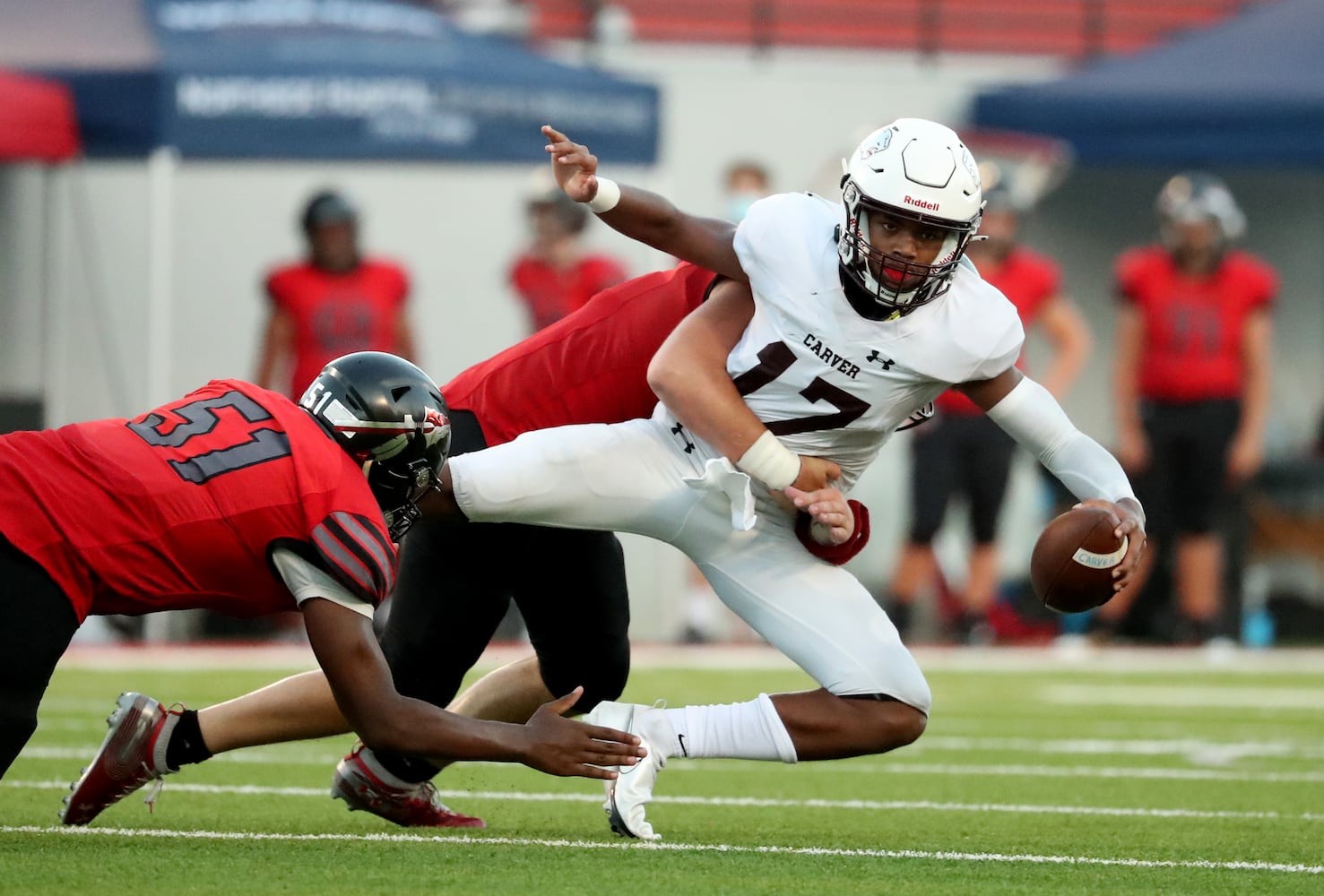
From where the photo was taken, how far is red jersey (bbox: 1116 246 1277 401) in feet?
30.8

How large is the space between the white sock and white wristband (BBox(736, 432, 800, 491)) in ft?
1.37

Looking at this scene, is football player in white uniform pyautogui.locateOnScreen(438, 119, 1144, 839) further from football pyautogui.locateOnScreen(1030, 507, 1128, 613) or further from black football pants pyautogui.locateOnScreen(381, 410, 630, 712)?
black football pants pyautogui.locateOnScreen(381, 410, 630, 712)

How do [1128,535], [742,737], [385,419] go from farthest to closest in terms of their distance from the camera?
[1128,535]
[742,737]
[385,419]

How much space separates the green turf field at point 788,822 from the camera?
A: 11.7ft

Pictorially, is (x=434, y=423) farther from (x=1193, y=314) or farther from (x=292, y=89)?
(x=1193, y=314)

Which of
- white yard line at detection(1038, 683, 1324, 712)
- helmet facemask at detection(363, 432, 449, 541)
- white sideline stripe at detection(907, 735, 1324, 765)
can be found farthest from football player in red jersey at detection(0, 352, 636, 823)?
white yard line at detection(1038, 683, 1324, 712)

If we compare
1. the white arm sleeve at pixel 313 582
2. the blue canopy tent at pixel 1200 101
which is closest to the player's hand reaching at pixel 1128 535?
the white arm sleeve at pixel 313 582

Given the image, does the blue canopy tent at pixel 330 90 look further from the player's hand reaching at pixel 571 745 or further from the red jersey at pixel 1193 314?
the player's hand reaching at pixel 571 745

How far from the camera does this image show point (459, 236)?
1088 centimetres

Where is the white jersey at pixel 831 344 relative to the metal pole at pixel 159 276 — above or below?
above

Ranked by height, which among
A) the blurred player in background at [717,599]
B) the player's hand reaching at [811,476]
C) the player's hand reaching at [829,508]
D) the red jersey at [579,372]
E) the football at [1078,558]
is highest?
the red jersey at [579,372]

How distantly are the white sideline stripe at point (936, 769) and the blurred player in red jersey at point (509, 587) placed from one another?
1085mm

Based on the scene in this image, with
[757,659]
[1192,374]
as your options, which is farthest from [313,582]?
[1192,374]

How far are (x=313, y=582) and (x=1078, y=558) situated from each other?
1.57 m
